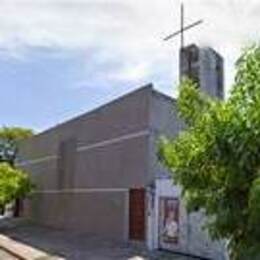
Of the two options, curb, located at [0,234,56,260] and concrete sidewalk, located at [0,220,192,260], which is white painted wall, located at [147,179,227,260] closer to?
concrete sidewalk, located at [0,220,192,260]

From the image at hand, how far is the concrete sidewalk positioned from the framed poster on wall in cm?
68

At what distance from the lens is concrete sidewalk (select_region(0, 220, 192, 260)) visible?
23172 millimetres

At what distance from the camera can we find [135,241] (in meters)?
26.7

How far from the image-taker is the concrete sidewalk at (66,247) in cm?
2317

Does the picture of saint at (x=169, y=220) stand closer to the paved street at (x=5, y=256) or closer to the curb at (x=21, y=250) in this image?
the curb at (x=21, y=250)

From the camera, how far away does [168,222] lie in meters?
24.4

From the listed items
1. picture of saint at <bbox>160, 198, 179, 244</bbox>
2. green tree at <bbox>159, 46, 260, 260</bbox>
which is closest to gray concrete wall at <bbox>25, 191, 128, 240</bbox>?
picture of saint at <bbox>160, 198, 179, 244</bbox>

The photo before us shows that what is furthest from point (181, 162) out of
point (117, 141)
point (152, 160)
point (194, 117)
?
point (117, 141)

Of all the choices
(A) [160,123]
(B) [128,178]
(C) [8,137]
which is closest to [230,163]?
(A) [160,123]

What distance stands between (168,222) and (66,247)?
15.4ft

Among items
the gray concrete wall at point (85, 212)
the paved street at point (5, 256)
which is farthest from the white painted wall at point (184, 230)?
the paved street at point (5, 256)

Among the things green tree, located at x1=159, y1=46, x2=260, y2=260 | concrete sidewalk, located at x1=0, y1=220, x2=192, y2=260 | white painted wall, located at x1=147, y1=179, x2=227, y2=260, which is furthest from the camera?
concrete sidewalk, located at x1=0, y1=220, x2=192, y2=260

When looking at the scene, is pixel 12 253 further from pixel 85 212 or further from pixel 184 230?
pixel 85 212

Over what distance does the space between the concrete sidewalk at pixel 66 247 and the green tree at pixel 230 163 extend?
13.0 metres
